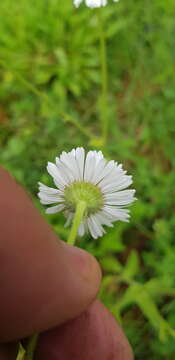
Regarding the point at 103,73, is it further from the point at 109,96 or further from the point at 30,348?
the point at 30,348

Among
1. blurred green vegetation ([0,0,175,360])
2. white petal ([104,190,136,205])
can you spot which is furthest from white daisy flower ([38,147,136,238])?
blurred green vegetation ([0,0,175,360])

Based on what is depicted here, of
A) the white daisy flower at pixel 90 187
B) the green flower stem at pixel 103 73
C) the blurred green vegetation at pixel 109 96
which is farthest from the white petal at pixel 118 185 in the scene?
the blurred green vegetation at pixel 109 96

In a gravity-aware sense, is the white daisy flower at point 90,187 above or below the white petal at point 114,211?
above

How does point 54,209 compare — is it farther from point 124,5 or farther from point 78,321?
point 124,5

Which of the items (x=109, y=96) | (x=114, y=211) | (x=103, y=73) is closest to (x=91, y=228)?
(x=114, y=211)

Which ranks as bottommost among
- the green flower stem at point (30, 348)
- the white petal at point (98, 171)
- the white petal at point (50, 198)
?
the green flower stem at point (30, 348)

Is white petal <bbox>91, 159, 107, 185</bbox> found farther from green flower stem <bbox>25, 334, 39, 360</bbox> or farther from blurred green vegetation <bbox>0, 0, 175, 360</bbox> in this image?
blurred green vegetation <bbox>0, 0, 175, 360</bbox>

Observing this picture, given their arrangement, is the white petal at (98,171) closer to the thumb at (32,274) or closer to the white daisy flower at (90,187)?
the white daisy flower at (90,187)
